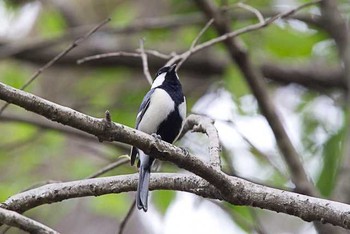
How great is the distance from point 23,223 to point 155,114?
950 mm

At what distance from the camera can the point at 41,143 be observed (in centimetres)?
443

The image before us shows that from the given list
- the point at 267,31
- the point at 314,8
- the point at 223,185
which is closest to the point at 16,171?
the point at 267,31

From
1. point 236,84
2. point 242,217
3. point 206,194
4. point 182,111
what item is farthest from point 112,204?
point 206,194

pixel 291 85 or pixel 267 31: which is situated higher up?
pixel 267 31

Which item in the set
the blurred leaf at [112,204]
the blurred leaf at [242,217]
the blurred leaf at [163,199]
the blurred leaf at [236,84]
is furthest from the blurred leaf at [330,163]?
the blurred leaf at [112,204]

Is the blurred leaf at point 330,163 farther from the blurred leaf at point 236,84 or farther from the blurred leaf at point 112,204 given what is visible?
the blurred leaf at point 112,204

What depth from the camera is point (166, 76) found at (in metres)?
2.74

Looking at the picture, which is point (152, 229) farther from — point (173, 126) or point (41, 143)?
point (173, 126)

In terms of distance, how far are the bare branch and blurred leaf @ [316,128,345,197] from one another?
261cm

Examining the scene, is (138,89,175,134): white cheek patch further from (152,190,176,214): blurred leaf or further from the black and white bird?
(152,190,176,214): blurred leaf

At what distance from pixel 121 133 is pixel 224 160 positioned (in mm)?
2042

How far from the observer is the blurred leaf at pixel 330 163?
155 inches

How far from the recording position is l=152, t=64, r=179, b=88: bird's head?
269 centimetres

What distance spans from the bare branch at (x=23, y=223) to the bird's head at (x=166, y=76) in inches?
45.8
